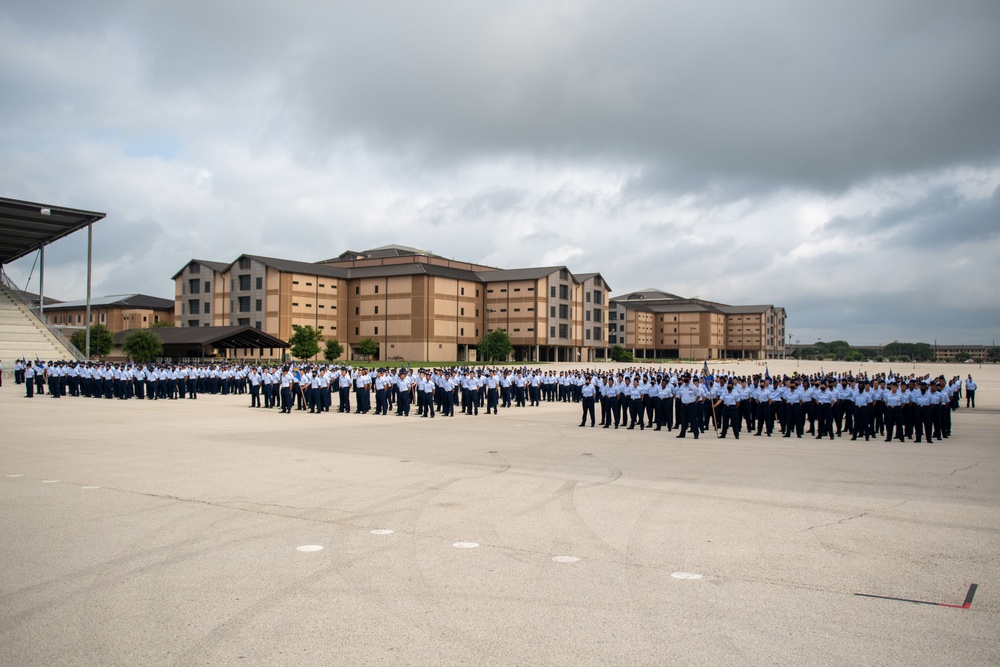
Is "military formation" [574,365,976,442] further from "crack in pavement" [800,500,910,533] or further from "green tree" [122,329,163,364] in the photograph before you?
"green tree" [122,329,163,364]

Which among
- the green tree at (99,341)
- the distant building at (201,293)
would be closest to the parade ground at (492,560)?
the green tree at (99,341)

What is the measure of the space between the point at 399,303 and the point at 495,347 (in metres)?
12.4

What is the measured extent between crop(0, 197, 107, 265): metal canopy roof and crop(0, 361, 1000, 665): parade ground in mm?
37195

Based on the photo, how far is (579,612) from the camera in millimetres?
5430

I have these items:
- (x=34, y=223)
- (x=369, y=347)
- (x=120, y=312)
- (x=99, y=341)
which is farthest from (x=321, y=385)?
(x=120, y=312)

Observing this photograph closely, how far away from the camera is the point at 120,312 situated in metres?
101

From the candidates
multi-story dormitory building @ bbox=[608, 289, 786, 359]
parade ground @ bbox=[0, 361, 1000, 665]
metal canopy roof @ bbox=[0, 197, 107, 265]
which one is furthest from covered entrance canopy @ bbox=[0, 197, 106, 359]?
multi-story dormitory building @ bbox=[608, 289, 786, 359]

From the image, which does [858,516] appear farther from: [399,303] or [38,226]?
[399,303]

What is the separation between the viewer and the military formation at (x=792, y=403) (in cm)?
1906

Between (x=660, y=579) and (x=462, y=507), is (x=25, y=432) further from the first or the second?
(x=660, y=579)

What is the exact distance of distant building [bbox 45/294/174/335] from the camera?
3947 inches

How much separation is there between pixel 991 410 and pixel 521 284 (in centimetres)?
5896

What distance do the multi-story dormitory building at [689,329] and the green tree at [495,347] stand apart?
49.8m

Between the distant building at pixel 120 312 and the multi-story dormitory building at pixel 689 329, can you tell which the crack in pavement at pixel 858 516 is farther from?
the multi-story dormitory building at pixel 689 329
